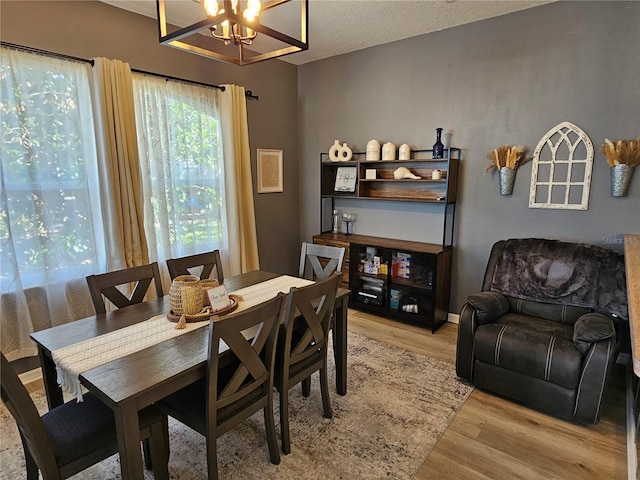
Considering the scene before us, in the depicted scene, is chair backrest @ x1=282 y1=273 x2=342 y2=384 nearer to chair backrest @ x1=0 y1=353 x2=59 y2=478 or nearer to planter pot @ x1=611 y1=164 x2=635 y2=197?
chair backrest @ x1=0 y1=353 x2=59 y2=478

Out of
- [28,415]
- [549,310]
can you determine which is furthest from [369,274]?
[28,415]

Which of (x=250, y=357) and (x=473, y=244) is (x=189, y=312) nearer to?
(x=250, y=357)

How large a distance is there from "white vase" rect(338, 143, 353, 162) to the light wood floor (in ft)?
8.63

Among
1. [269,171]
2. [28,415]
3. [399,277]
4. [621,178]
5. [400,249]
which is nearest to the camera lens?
[28,415]

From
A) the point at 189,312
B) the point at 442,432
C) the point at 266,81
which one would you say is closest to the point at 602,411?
the point at 442,432

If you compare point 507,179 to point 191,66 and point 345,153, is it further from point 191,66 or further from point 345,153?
point 191,66

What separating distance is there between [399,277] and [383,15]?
2.45 m

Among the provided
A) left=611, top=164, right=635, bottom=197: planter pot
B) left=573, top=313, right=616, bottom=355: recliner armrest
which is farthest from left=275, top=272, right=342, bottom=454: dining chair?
left=611, top=164, right=635, bottom=197: planter pot

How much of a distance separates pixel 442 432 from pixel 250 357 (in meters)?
1.33

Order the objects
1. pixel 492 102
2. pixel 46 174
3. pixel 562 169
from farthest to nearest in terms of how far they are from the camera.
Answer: pixel 492 102 → pixel 562 169 → pixel 46 174

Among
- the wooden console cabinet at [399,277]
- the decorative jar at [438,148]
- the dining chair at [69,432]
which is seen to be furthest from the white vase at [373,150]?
the dining chair at [69,432]

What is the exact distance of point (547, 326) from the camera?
8.38 feet

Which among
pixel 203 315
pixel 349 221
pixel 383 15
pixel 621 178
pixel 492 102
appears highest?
pixel 383 15

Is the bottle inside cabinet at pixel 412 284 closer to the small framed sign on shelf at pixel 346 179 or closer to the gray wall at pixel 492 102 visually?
the gray wall at pixel 492 102
